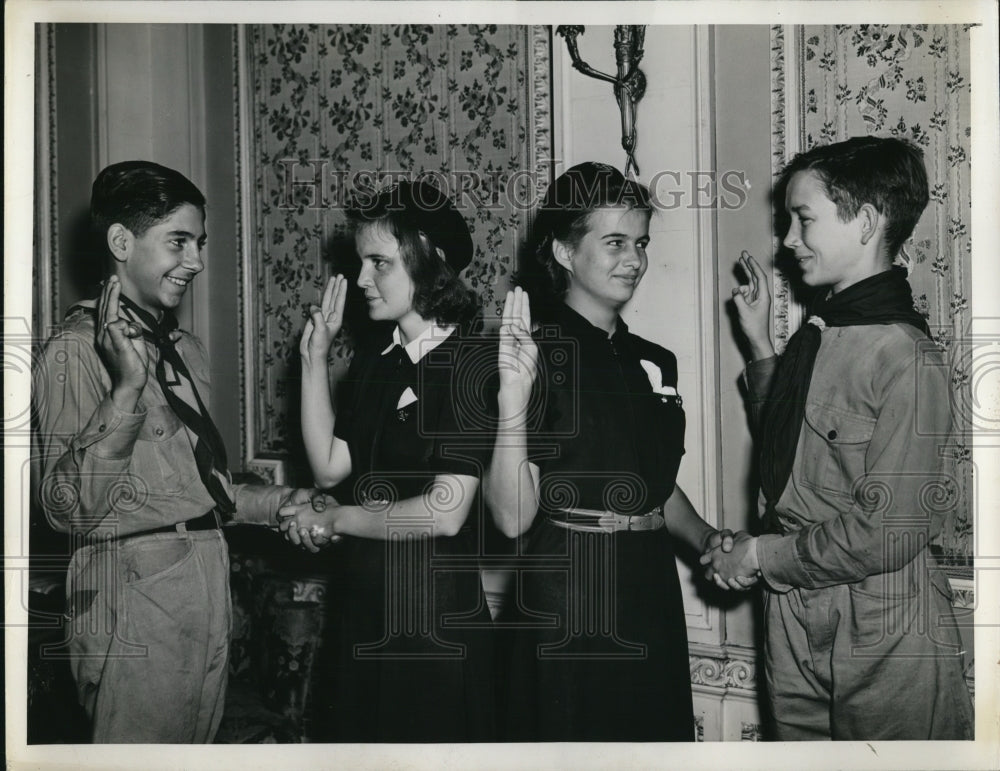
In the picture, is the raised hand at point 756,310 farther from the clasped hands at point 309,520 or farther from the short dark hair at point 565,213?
the clasped hands at point 309,520

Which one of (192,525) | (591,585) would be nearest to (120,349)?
(192,525)

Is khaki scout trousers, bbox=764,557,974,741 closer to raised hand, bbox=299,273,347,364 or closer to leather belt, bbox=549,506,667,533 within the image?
leather belt, bbox=549,506,667,533

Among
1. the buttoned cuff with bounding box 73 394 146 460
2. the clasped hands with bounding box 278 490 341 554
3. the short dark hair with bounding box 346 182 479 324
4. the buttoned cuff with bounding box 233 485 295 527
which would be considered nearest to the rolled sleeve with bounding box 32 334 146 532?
the buttoned cuff with bounding box 73 394 146 460

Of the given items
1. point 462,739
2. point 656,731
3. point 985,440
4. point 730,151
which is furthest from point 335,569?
point 985,440

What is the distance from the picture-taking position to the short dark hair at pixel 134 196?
2486 mm

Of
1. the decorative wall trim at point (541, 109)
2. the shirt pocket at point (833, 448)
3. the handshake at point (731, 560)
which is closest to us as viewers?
the shirt pocket at point (833, 448)

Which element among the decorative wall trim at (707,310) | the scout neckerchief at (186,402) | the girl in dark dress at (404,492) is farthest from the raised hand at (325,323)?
the decorative wall trim at (707,310)

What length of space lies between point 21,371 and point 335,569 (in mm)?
909

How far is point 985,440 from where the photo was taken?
2340 mm

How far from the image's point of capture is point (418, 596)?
2.43 metres

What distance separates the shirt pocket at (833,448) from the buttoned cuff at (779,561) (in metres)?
0.15

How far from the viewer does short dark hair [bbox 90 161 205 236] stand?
249cm

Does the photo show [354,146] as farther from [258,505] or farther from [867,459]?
[867,459]

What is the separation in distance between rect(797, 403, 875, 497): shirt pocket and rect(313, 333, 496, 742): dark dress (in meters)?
0.75
